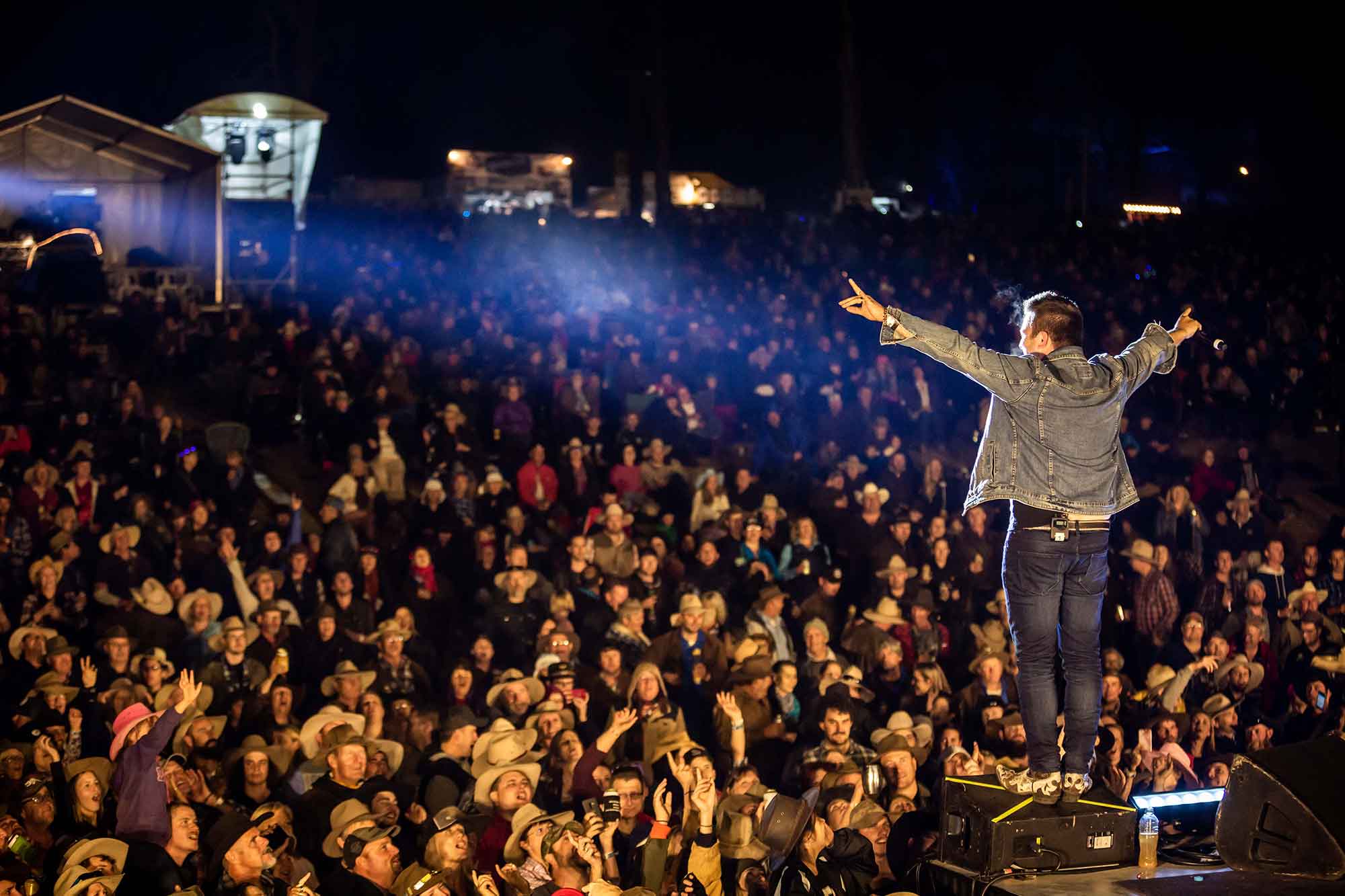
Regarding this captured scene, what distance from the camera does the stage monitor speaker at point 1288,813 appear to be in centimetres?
359

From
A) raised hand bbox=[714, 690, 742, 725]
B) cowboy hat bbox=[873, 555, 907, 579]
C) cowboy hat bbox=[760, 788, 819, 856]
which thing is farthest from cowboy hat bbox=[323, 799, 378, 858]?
cowboy hat bbox=[873, 555, 907, 579]

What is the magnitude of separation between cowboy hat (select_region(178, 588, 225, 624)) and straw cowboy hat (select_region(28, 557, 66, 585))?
29.8 inches

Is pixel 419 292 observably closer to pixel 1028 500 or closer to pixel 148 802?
pixel 148 802

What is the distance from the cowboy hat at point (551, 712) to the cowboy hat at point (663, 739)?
404 millimetres

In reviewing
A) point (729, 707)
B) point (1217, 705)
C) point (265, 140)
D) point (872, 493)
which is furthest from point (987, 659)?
point (265, 140)

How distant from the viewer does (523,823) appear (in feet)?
21.1

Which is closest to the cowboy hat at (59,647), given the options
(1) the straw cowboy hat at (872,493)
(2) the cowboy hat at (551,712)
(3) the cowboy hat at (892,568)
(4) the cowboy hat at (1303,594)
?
(2) the cowboy hat at (551,712)

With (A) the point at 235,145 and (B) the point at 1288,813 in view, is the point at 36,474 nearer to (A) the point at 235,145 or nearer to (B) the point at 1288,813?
(B) the point at 1288,813

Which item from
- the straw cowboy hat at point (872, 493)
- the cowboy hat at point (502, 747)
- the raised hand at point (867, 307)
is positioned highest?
the raised hand at point (867, 307)

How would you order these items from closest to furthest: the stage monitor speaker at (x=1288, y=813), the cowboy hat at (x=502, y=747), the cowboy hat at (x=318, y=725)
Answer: the stage monitor speaker at (x=1288, y=813) < the cowboy hat at (x=502, y=747) < the cowboy hat at (x=318, y=725)

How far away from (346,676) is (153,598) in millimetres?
1661

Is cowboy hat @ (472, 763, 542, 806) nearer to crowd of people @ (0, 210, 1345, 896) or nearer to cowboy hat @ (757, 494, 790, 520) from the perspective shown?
crowd of people @ (0, 210, 1345, 896)

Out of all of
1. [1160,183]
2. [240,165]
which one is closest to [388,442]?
[240,165]

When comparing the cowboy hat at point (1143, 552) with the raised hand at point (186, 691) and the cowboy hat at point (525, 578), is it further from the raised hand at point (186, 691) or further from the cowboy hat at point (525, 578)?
the raised hand at point (186, 691)
